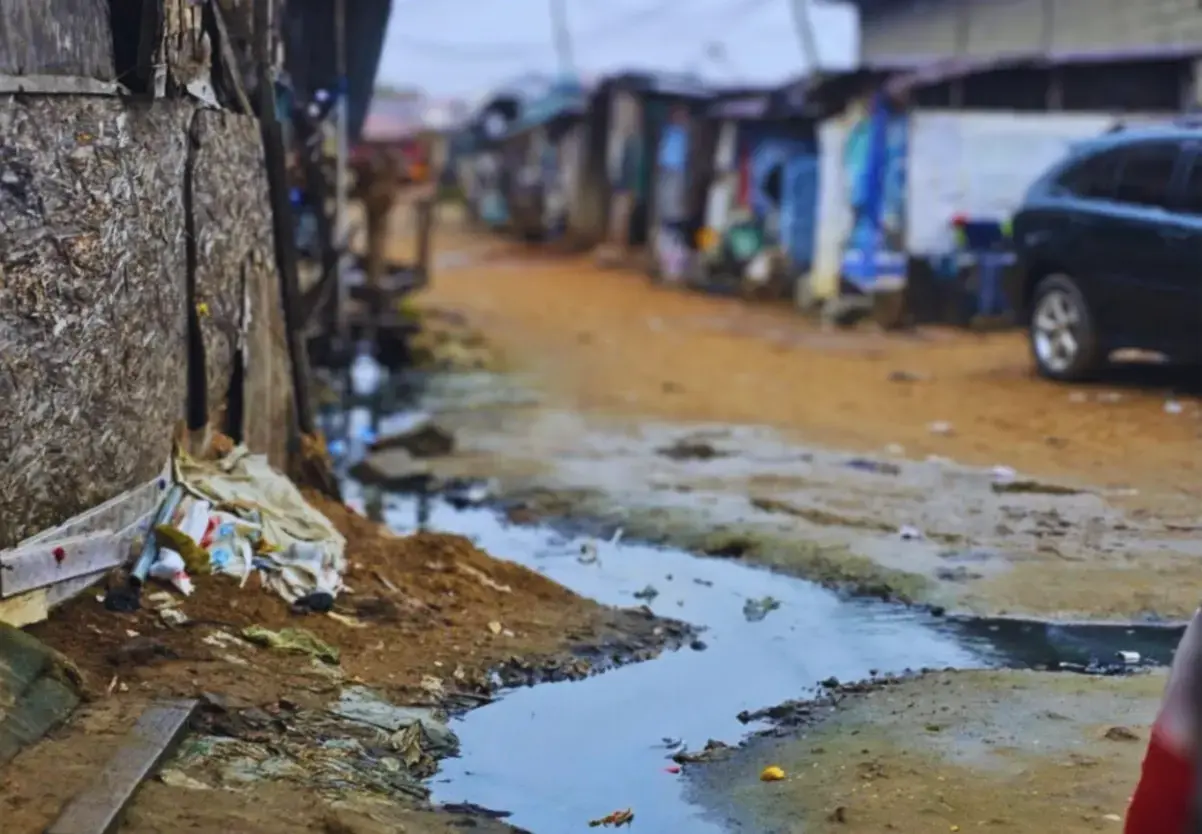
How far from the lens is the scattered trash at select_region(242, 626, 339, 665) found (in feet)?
18.4

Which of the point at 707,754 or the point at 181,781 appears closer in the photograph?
the point at 181,781

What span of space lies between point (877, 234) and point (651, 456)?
10639 millimetres

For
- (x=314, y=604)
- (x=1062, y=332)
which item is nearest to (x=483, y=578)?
(x=314, y=604)

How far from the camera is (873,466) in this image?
32.9ft

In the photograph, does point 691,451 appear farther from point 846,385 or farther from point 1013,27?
point 1013,27

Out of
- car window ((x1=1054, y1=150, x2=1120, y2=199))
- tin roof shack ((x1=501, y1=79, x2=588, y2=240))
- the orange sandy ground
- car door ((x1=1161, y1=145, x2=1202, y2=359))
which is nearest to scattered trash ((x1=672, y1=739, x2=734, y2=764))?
the orange sandy ground

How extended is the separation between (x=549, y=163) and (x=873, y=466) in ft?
108

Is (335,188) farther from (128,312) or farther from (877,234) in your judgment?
(877,234)

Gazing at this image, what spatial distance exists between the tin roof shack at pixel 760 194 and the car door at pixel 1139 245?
418 inches

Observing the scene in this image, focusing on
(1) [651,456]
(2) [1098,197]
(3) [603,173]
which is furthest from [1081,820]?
(3) [603,173]

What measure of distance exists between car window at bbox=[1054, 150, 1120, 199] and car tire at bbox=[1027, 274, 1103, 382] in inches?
28.2

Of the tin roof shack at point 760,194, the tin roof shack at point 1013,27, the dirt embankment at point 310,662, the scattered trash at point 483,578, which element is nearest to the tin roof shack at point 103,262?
the dirt embankment at point 310,662

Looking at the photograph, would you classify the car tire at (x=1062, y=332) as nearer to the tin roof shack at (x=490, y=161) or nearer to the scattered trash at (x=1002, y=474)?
the scattered trash at (x=1002, y=474)

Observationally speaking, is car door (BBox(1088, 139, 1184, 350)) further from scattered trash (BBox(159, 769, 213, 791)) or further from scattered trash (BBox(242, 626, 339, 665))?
scattered trash (BBox(159, 769, 213, 791))
